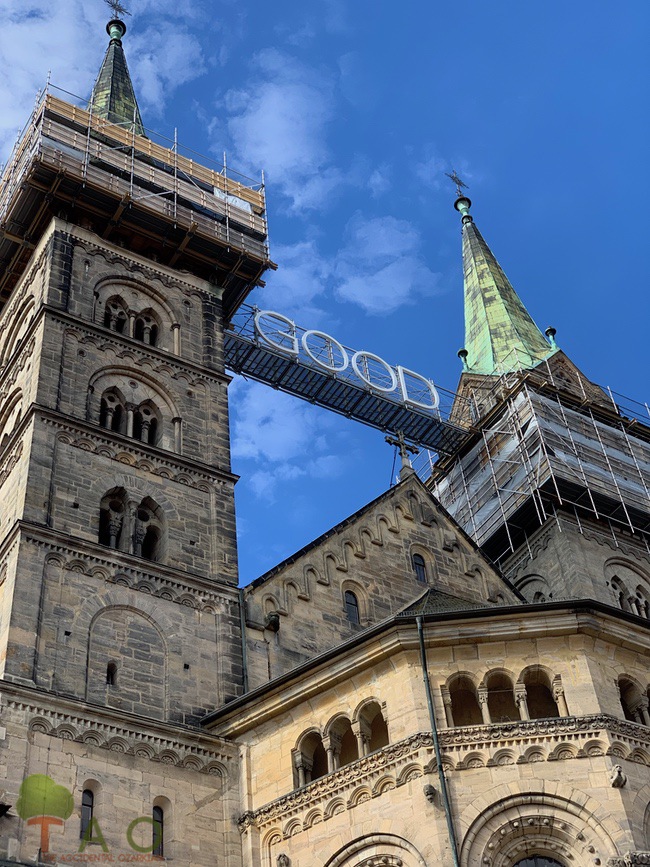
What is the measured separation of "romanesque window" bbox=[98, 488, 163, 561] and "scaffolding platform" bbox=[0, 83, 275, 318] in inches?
357

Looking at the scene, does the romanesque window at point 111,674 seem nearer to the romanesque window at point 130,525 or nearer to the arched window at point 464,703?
the romanesque window at point 130,525

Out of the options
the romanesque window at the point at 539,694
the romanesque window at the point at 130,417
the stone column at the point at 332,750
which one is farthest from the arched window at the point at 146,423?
the romanesque window at the point at 539,694

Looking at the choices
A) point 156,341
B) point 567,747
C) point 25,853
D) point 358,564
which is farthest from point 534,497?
point 25,853

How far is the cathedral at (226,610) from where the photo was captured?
21188mm

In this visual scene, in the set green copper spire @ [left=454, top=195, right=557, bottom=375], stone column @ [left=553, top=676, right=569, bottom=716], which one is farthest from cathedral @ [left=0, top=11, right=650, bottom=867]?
green copper spire @ [left=454, top=195, right=557, bottom=375]

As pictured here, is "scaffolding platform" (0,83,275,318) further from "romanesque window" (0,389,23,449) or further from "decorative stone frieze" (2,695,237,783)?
"decorative stone frieze" (2,695,237,783)

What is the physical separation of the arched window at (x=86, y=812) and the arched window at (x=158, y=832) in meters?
1.15

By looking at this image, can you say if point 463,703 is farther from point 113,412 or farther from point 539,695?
point 113,412

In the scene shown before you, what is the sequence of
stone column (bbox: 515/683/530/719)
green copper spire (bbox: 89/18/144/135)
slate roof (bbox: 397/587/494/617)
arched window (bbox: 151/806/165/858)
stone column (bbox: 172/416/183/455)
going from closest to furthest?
stone column (bbox: 515/683/530/719) < arched window (bbox: 151/806/165/858) < slate roof (bbox: 397/587/494/617) < stone column (bbox: 172/416/183/455) < green copper spire (bbox: 89/18/144/135)

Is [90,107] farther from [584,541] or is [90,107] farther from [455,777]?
[455,777]

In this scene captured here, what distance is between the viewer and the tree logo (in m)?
21.4

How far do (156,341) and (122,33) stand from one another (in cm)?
1909

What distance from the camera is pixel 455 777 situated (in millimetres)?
20969

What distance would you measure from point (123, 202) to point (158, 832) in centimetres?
1702
